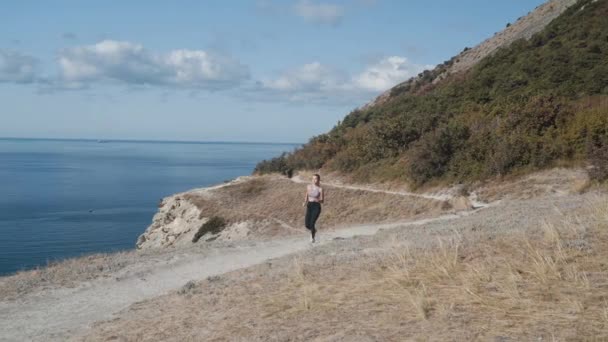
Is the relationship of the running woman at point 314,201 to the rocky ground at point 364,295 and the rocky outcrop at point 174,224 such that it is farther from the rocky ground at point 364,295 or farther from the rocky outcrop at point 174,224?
the rocky outcrop at point 174,224

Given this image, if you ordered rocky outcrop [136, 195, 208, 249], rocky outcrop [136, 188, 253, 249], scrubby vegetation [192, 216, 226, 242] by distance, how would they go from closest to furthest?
rocky outcrop [136, 188, 253, 249] < scrubby vegetation [192, 216, 226, 242] < rocky outcrop [136, 195, 208, 249]

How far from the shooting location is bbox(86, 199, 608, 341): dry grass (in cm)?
560

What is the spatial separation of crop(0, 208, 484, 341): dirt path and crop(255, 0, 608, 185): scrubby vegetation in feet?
45.2

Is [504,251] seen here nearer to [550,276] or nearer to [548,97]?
[550,276]

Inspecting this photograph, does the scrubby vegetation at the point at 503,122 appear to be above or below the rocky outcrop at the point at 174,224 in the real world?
above

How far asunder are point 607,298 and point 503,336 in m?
1.47

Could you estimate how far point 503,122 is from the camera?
1086 inches

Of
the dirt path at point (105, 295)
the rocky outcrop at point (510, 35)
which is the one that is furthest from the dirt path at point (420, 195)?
the rocky outcrop at point (510, 35)

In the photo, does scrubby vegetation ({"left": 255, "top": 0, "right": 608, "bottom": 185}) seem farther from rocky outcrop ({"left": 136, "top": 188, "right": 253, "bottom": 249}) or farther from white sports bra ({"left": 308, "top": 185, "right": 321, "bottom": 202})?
white sports bra ({"left": 308, "top": 185, "right": 321, "bottom": 202})

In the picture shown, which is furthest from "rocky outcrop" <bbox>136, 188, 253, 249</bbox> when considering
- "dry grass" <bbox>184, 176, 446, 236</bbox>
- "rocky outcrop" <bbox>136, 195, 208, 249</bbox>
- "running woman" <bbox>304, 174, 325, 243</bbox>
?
"running woman" <bbox>304, 174, 325, 243</bbox>

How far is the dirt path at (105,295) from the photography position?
26.9ft

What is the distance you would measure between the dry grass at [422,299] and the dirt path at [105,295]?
78 cm

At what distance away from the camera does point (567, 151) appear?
23.5 m

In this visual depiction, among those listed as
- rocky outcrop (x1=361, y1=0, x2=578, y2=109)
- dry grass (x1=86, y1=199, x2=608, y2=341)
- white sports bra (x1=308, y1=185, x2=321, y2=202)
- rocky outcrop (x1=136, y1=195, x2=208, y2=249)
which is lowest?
rocky outcrop (x1=136, y1=195, x2=208, y2=249)
